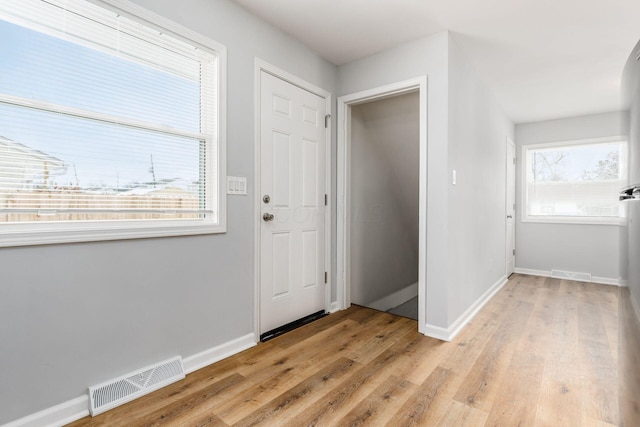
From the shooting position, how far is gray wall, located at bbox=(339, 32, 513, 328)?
2484 mm

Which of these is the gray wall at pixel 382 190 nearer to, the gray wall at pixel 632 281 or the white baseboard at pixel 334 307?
the white baseboard at pixel 334 307

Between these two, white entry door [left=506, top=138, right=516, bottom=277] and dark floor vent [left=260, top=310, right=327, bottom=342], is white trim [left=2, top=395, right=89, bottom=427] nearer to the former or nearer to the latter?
dark floor vent [left=260, top=310, right=327, bottom=342]

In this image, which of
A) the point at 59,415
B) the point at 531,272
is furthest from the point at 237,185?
the point at 531,272

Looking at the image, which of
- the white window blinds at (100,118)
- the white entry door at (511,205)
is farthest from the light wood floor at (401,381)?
the white entry door at (511,205)

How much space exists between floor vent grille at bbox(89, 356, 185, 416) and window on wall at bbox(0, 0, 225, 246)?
0.74 m

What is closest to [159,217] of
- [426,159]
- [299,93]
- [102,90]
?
[102,90]

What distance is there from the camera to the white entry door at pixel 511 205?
15.0 feet

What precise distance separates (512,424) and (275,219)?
185 cm

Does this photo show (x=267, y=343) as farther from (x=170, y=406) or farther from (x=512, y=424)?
(x=512, y=424)

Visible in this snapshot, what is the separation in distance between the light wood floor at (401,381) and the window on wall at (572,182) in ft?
7.64

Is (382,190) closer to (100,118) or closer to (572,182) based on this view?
(100,118)

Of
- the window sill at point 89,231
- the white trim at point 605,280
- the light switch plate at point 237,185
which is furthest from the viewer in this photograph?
the white trim at point 605,280

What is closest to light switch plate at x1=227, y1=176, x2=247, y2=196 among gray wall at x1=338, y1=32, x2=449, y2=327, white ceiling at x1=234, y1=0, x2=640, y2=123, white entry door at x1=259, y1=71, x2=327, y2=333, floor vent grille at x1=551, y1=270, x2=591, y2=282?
white entry door at x1=259, y1=71, x2=327, y2=333

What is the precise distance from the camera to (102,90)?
1629 mm
